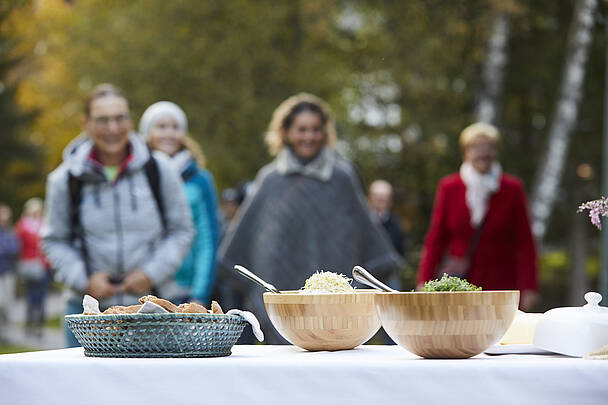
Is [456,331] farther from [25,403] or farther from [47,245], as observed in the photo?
[47,245]

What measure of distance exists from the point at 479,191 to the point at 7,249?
10437 mm

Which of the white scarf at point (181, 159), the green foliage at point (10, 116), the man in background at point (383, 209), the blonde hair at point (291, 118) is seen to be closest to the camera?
the blonde hair at point (291, 118)

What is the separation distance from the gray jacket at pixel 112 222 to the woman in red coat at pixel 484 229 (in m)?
2.47

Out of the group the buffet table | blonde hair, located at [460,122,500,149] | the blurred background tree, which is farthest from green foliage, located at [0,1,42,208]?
the buffet table

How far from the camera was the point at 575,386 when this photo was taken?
93.5 inches

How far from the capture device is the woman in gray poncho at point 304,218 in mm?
6344

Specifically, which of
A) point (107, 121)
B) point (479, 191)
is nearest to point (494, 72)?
point (479, 191)

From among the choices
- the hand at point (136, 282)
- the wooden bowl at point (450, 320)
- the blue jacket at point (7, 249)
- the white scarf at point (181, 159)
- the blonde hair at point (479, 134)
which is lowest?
the blue jacket at point (7, 249)

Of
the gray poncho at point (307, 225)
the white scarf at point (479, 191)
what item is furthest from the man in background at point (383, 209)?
the gray poncho at point (307, 225)

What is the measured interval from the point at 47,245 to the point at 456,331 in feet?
10.7

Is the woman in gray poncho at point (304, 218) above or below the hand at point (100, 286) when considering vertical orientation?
above

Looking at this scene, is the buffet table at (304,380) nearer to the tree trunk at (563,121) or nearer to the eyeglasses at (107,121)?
the eyeglasses at (107,121)

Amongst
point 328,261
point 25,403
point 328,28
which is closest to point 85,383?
point 25,403

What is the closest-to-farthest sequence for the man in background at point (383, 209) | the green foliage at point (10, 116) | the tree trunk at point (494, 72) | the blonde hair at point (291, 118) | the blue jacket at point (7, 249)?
the blonde hair at point (291, 118), the man in background at point (383, 209), the blue jacket at point (7, 249), the tree trunk at point (494, 72), the green foliage at point (10, 116)
